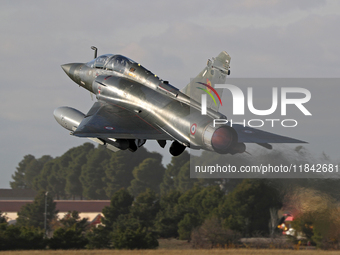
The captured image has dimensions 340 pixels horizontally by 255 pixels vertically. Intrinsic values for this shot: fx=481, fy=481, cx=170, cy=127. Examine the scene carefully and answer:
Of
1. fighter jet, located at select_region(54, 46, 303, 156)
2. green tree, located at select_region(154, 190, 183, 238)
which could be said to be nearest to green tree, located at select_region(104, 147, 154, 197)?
green tree, located at select_region(154, 190, 183, 238)

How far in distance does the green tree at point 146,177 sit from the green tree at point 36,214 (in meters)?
51.6

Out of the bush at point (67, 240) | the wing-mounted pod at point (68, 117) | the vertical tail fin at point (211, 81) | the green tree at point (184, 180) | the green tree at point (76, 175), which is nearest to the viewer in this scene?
the vertical tail fin at point (211, 81)

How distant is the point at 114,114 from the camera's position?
23.8 meters

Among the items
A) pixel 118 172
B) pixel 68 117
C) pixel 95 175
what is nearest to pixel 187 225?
pixel 68 117

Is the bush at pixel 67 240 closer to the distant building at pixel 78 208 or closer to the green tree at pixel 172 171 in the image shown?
the distant building at pixel 78 208

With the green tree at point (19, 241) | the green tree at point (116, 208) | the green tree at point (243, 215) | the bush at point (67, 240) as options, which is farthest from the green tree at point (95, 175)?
the green tree at point (19, 241)

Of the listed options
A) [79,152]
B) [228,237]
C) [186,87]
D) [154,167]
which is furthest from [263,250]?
[79,152]

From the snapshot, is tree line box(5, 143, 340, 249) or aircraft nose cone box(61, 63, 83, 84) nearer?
tree line box(5, 143, 340, 249)

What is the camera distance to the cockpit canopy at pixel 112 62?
1005 inches

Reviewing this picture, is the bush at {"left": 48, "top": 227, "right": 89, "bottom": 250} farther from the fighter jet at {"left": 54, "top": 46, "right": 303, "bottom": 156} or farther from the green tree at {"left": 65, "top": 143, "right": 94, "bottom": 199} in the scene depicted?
the green tree at {"left": 65, "top": 143, "right": 94, "bottom": 199}

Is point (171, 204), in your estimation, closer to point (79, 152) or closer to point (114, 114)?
point (114, 114)

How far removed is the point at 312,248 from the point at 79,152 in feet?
410

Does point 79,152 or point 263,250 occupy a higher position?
point 79,152

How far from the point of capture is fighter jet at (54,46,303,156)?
68.5 feet
